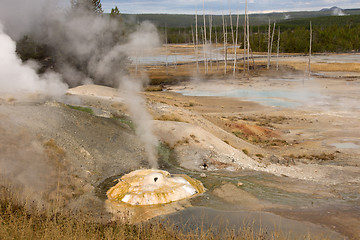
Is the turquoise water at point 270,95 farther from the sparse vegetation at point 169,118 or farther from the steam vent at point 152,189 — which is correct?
the steam vent at point 152,189

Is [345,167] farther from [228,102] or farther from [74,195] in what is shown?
[228,102]

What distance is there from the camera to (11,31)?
1647 centimetres

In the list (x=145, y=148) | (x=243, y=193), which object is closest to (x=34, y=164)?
(x=145, y=148)

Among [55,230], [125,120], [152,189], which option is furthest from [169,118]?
[55,230]

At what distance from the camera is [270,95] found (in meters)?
36.8

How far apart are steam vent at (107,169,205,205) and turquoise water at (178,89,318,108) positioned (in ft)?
73.8

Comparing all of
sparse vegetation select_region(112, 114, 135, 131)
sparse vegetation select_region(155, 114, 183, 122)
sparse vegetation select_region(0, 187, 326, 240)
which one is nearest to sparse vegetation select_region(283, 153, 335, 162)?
sparse vegetation select_region(155, 114, 183, 122)

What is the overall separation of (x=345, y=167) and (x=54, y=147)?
10983 mm

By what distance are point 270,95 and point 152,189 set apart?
29.0 meters

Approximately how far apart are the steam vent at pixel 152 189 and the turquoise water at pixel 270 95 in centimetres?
2249

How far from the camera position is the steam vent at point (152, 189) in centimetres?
946

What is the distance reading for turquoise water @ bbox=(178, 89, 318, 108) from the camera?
32.4m

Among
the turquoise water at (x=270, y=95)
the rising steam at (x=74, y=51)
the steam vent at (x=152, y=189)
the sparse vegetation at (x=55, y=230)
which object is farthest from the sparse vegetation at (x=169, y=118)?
the turquoise water at (x=270, y=95)

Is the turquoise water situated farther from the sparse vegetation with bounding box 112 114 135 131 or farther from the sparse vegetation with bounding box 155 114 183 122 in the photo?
the sparse vegetation with bounding box 112 114 135 131
